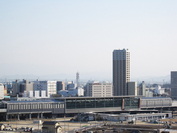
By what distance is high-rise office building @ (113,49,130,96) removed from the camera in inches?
5295

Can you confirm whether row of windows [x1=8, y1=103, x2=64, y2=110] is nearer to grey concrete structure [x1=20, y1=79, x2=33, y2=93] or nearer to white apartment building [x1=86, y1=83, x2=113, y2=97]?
white apartment building [x1=86, y1=83, x2=113, y2=97]

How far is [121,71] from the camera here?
136 meters

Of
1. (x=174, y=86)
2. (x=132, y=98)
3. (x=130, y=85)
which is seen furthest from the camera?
(x=174, y=86)

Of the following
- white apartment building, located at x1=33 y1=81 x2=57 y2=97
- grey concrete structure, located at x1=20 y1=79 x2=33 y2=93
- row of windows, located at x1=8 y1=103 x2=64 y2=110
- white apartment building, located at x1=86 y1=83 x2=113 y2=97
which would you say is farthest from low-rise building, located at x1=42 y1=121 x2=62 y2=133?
grey concrete structure, located at x1=20 y1=79 x2=33 y2=93

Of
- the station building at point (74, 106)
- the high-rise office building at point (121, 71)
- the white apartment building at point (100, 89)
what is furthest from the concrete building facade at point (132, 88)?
the station building at point (74, 106)

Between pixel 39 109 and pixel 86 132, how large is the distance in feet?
80.3

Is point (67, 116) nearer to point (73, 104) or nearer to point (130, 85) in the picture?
point (73, 104)

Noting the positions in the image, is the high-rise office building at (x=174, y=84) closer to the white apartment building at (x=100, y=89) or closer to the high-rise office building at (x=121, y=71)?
the white apartment building at (x=100, y=89)

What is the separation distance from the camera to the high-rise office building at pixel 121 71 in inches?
5295

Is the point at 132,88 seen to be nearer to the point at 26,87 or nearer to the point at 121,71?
the point at 121,71

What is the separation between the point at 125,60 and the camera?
135375 mm

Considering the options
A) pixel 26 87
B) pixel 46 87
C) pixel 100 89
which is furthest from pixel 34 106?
pixel 26 87

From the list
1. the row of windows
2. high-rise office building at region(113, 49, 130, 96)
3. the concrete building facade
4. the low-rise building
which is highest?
high-rise office building at region(113, 49, 130, 96)

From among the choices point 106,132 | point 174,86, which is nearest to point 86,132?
point 106,132
